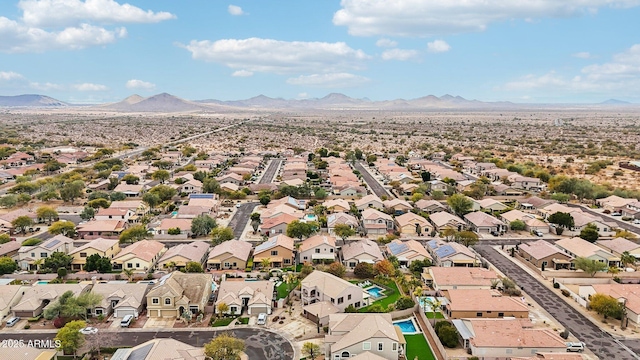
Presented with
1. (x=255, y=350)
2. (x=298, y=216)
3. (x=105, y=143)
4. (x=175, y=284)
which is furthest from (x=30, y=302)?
(x=105, y=143)

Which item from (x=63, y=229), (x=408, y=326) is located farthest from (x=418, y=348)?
(x=63, y=229)

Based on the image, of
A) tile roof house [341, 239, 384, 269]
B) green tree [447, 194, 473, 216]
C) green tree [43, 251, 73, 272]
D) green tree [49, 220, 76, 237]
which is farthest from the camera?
green tree [447, 194, 473, 216]

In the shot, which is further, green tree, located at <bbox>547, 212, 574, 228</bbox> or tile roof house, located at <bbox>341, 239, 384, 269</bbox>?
green tree, located at <bbox>547, 212, 574, 228</bbox>

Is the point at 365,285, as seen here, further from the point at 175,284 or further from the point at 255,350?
the point at 175,284

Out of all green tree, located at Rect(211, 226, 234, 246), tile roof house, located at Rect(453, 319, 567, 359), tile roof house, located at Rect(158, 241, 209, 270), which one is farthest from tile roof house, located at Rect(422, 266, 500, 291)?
tile roof house, located at Rect(158, 241, 209, 270)

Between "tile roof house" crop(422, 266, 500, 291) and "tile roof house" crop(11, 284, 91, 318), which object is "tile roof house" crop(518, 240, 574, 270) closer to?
"tile roof house" crop(422, 266, 500, 291)

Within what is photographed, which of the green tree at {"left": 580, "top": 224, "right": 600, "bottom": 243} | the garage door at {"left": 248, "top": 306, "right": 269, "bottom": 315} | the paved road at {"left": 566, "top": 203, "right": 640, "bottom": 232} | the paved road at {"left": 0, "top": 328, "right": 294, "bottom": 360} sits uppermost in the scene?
the green tree at {"left": 580, "top": 224, "right": 600, "bottom": 243}
